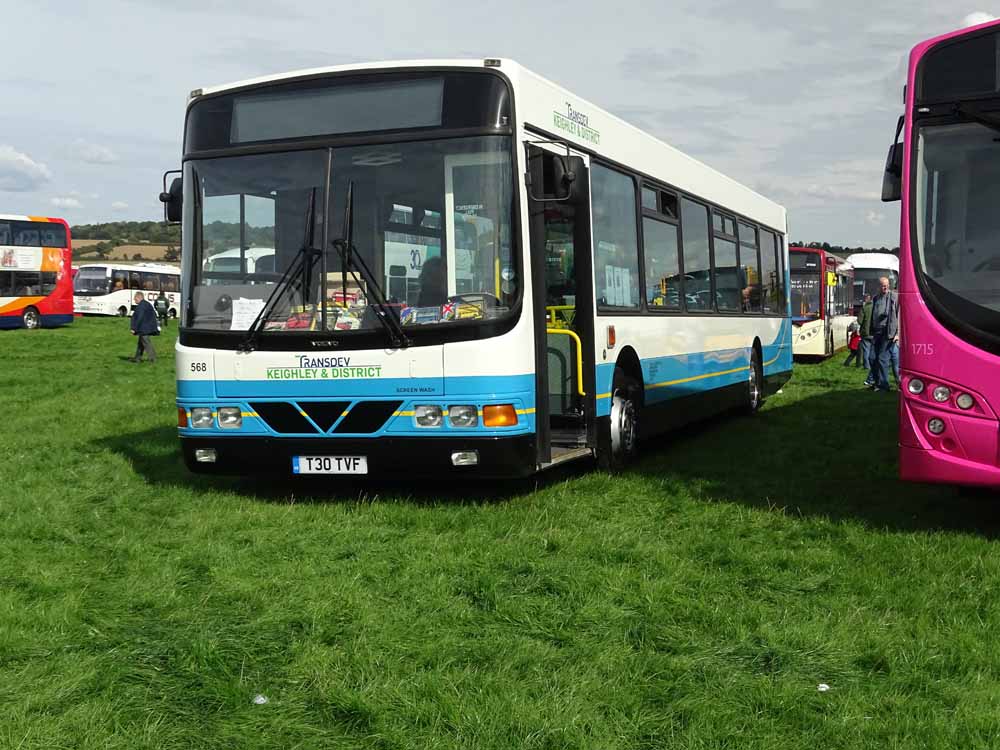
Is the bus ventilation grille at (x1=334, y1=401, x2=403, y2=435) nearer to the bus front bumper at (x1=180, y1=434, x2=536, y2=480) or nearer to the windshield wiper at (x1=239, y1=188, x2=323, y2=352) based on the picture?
the bus front bumper at (x1=180, y1=434, x2=536, y2=480)

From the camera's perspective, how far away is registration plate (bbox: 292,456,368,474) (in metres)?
8.73

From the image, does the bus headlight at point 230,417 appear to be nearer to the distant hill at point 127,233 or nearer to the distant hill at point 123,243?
the distant hill at point 123,243

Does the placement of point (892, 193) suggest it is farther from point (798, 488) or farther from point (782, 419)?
point (782, 419)

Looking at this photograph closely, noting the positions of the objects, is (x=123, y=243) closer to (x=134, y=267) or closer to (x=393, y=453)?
(x=134, y=267)

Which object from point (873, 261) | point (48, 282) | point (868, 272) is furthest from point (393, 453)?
point (873, 261)

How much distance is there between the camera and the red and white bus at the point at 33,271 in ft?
141

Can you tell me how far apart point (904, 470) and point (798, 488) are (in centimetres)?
197

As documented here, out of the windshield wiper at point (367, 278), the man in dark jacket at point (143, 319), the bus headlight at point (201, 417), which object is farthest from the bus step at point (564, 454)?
the man in dark jacket at point (143, 319)

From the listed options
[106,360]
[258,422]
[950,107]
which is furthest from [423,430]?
[106,360]

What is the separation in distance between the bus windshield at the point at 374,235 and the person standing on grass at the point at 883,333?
41.9 ft

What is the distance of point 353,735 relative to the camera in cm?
438

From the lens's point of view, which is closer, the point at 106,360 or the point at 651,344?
the point at 651,344

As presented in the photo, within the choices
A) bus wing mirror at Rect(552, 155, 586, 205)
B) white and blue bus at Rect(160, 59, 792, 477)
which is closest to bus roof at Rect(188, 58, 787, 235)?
white and blue bus at Rect(160, 59, 792, 477)

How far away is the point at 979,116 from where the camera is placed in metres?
7.79
